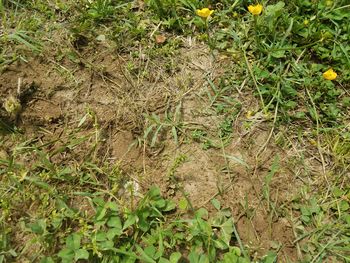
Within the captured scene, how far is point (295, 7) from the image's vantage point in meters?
3.00

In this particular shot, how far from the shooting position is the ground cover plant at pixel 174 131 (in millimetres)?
2273

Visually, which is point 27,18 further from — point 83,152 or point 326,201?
point 326,201

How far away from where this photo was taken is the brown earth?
2.45m

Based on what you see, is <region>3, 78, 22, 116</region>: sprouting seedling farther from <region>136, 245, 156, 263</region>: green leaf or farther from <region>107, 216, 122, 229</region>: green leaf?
<region>136, 245, 156, 263</region>: green leaf

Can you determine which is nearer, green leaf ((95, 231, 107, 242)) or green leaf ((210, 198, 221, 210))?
green leaf ((95, 231, 107, 242))

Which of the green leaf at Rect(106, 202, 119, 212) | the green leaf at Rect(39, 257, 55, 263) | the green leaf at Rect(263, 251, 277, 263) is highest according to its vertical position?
the green leaf at Rect(106, 202, 119, 212)

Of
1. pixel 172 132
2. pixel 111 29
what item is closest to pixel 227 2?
pixel 111 29

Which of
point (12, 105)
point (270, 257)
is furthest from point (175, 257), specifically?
point (12, 105)

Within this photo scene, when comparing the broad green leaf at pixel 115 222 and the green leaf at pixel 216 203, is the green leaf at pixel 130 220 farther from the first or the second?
the green leaf at pixel 216 203

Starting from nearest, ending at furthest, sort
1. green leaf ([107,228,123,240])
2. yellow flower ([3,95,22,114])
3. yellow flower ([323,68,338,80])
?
green leaf ([107,228,123,240]) → yellow flower ([3,95,22,114]) → yellow flower ([323,68,338,80])

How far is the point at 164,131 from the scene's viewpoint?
265 cm

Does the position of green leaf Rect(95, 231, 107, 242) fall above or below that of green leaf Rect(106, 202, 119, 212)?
below

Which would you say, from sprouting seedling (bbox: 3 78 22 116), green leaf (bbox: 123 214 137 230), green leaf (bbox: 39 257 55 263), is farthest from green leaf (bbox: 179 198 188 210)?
sprouting seedling (bbox: 3 78 22 116)

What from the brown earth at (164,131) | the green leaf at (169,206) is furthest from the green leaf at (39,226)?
the green leaf at (169,206)
